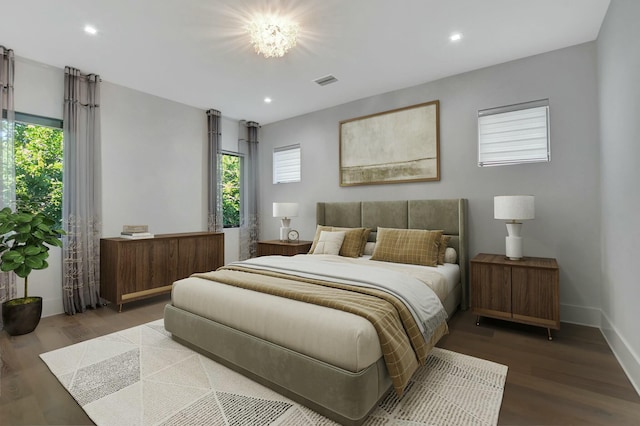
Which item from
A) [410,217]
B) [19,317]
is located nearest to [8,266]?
[19,317]

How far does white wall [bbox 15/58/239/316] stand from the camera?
3479mm

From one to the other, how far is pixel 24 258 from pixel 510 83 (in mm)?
5376

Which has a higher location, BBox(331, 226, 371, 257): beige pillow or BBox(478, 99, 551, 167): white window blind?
BBox(478, 99, 551, 167): white window blind

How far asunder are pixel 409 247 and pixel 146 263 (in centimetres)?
325

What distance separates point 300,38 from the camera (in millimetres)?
2918

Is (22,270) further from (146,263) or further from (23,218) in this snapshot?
(146,263)

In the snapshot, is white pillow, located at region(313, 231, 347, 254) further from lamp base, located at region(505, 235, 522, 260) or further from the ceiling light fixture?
the ceiling light fixture

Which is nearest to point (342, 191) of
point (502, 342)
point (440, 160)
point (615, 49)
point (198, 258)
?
point (440, 160)

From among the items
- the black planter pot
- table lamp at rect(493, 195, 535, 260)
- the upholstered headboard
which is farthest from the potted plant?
table lamp at rect(493, 195, 535, 260)

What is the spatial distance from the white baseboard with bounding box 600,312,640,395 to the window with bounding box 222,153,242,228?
5.14 metres

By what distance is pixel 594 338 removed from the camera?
2.72 m

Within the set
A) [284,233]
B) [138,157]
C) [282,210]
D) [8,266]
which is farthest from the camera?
[284,233]

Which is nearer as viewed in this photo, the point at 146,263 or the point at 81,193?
the point at 81,193

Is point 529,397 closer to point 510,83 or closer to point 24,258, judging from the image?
point 510,83
